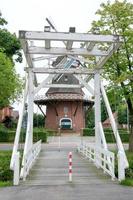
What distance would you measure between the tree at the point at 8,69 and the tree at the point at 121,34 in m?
13.0

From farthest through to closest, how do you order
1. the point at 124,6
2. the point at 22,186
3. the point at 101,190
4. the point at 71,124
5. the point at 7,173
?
the point at 71,124 < the point at 124,6 < the point at 7,173 < the point at 22,186 < the point at 101,190

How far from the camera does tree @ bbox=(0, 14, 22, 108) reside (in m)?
37.2

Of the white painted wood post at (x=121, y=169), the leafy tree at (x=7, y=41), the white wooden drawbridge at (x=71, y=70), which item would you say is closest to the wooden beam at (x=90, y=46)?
the white wooden drawbridge at (x=71, y=70)

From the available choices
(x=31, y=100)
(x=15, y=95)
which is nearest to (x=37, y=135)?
(x=15, y=95)

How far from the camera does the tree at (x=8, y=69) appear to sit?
3719cm

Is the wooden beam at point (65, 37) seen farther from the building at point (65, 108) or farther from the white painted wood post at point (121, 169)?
the building at point (65, 108)

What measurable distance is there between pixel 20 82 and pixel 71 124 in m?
23.7

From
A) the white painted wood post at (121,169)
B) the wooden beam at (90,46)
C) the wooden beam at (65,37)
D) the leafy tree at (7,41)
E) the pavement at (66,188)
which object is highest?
the leafy tree at (7,41)

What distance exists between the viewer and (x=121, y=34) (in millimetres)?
24922

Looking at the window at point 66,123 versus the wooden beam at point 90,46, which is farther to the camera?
the window at point 66,123

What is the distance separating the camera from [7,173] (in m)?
12.8

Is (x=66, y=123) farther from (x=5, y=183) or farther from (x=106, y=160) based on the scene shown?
(x=5, y=183)

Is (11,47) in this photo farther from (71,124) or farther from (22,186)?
(22,186)

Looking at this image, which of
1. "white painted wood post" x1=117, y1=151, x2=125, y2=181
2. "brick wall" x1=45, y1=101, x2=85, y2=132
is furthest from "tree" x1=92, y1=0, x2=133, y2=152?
"brick wall" x1=45, y1=101, x2=85, y2=132
